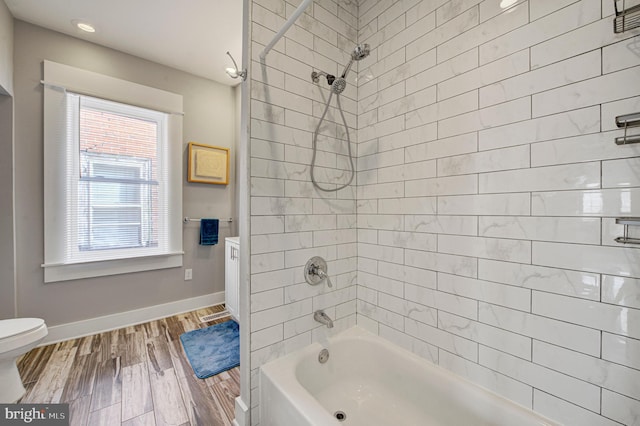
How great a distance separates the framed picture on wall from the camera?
9.54 ft

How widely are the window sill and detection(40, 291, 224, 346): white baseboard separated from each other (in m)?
0.43

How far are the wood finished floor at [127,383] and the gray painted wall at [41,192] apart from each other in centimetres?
39

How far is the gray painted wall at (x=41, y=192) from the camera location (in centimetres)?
212

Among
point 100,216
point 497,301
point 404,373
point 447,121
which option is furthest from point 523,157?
point 100,216

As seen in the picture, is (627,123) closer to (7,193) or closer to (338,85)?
(338,85)

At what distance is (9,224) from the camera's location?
2.01 metres

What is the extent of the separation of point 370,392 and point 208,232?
240 cm

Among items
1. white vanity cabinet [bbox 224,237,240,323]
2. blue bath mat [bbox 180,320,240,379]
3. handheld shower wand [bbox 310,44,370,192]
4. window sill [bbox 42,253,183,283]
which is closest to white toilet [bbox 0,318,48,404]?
window sill [bbox 42,253,183,283]

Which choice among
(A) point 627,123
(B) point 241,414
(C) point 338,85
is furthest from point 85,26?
(A) point 627,123

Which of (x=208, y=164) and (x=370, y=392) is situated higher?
(x=208, y=164)

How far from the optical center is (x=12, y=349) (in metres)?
1.49

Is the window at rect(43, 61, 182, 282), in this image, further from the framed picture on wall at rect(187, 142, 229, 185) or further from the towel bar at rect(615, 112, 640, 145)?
the towel bar at rect(615, 112, 640, 145)

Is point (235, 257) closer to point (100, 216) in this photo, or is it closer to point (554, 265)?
point (100, 216)

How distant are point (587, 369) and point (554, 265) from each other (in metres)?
0.37
